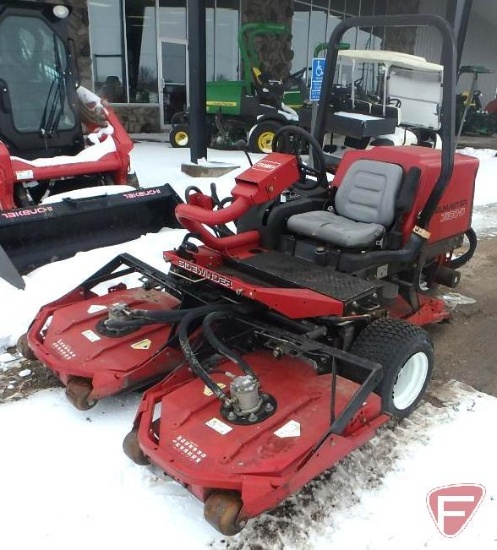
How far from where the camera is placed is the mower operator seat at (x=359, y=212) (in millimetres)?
3053

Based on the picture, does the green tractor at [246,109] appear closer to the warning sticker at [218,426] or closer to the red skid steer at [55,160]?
the red skid steer at [55,160]

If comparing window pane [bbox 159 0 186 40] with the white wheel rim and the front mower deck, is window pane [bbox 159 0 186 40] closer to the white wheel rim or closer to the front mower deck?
the white wheel rim

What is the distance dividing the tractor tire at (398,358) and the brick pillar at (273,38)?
1125 centimetres

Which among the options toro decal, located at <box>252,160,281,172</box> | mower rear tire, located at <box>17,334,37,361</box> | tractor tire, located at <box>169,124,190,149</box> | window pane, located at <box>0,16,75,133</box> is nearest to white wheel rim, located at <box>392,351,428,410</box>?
toro decal, located at <box>252,160,281,172</box>

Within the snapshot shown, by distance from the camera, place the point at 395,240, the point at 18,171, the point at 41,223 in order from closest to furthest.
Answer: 1. the point at 395,240
2. the point at 41,223
3. the point at 18,171

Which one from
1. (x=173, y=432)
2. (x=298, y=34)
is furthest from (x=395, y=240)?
(x=298, y=34)

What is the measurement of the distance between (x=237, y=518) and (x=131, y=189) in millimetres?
3764

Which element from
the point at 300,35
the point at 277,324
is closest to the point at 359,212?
the point at 277,324

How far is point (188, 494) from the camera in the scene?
7.30ft

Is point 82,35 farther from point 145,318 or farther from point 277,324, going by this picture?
point 277,324

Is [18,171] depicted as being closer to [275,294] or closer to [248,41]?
[275,294]

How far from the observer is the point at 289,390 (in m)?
2.42

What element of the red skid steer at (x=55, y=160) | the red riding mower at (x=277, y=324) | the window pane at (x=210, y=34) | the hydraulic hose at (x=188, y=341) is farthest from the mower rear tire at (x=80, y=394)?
the window pane at (x=210, y=34)

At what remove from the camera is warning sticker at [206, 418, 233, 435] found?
2.14 metres
